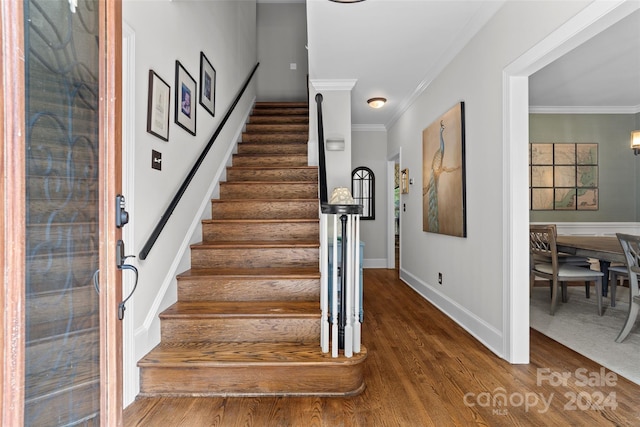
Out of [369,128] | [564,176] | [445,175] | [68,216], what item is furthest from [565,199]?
[68,216]

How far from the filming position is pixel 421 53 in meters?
3.34

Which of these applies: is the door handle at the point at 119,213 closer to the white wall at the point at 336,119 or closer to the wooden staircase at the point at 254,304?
the wooden staircase at the point at 254,304

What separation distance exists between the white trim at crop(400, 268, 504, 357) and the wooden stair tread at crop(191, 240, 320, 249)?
4.93 feet

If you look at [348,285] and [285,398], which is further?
[348,285]

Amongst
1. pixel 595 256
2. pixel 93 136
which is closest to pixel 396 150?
pixel 595 256

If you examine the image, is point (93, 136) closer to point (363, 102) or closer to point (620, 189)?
point (363, 102)

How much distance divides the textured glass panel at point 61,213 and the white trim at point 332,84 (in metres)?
3.19

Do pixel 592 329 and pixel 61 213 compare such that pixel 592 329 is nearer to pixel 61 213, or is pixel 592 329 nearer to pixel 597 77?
pixel 597 77

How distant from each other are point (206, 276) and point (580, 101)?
5.61 metres

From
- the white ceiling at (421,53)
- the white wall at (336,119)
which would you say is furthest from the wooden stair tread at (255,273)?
the white ceiling at (421,53)

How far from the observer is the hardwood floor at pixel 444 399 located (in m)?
1.73

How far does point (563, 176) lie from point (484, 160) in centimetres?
342

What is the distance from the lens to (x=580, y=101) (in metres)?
4.93

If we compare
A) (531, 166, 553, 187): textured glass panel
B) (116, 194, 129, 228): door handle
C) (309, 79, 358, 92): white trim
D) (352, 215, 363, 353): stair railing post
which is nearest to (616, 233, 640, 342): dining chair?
(352, 215, 363, 353): stair railing post
